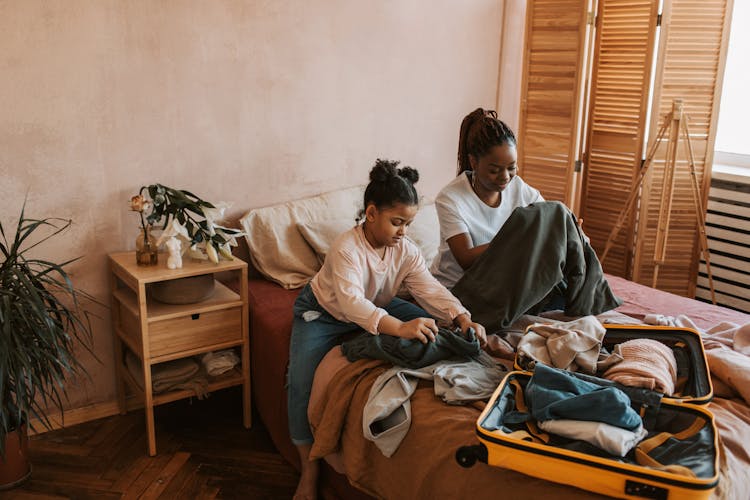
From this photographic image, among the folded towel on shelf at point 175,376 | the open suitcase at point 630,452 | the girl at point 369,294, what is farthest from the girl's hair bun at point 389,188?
the folded towel on shelf at point 175,376

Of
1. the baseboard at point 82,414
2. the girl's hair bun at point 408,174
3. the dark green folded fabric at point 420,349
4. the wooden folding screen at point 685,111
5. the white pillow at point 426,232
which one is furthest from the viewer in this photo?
the wooden folding screen at point 685,111

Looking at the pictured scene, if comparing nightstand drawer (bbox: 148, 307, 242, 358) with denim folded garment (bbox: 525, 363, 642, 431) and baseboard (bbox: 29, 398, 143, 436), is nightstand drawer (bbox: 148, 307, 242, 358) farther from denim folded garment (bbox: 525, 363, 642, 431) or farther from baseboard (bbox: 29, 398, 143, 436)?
denim folded garment (bbox: 525, 363, 642, 431)

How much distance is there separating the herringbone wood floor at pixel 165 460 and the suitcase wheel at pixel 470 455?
0.89m

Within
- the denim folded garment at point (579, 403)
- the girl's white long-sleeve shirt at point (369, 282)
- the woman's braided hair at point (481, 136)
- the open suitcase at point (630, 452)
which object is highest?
the woman's braided hair at point (481, 136)

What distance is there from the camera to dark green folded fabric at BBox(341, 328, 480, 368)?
187cm

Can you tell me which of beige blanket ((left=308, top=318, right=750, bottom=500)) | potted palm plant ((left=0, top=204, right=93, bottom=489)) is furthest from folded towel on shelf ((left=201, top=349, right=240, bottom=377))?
beige blanket ((left=308, top=318, right=750, bottom=500))

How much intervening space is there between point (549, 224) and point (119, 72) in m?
1.55

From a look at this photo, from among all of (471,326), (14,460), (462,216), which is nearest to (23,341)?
(14,460)

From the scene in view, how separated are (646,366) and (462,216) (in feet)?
2.90

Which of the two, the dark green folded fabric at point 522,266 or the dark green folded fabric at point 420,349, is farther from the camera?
the dark green folded fabric at point 522,266

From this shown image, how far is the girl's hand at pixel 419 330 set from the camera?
1.88 metres

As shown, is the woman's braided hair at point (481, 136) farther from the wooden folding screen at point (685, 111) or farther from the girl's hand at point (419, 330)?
the wooden folding screen at point (685, 111)

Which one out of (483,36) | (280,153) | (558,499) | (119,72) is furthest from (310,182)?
(558,499)

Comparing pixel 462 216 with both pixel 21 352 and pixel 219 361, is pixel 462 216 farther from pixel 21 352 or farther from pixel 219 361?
pixel 21 352
